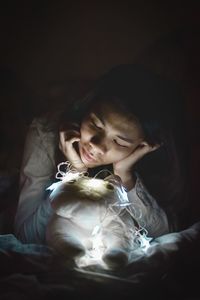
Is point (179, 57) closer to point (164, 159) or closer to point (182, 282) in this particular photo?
point (164, 159)

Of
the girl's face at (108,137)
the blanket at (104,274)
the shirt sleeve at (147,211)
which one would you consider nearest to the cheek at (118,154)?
the girl's face at (108,137)

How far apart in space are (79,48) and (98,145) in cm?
54

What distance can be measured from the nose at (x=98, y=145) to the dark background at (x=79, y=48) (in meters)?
0.26

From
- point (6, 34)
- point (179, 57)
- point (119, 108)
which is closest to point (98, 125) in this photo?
point (119, 108)

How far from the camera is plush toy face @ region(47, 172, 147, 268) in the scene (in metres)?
1.91

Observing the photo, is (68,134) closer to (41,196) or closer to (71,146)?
(71,146)

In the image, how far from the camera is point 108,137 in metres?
2.17

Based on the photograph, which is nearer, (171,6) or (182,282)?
(182,282)

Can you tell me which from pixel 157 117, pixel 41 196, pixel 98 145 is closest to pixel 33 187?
pixel 41 196

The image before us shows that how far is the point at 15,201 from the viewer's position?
2.22 meters

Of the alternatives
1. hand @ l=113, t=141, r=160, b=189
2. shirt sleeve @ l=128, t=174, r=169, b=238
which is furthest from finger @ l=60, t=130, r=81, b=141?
shirt sleeve @ l=128, t=174, r=169, b=238

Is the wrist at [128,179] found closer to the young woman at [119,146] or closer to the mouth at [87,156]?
the young woman at [119,146]

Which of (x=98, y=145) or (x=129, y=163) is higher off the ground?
(x=98, y=145)

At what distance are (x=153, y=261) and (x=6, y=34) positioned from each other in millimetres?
1379
